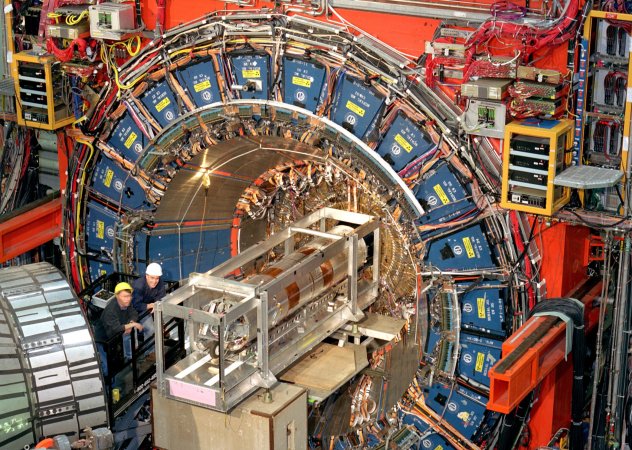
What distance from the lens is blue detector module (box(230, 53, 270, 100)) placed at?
1073cm

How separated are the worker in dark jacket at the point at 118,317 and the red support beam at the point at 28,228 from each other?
1492 mm

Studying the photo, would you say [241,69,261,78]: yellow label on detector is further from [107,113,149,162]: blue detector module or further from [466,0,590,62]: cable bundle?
[466,0,590,62]: cable bundle

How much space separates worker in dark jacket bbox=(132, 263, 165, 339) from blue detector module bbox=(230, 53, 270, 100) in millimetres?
1795

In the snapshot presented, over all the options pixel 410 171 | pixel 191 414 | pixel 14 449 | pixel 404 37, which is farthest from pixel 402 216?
pixel 14 449

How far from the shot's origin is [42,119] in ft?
39.1

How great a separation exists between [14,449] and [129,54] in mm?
3863

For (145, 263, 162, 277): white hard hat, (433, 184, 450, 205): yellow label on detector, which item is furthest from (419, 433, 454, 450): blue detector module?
(145, 263, 162, 277): white hard hat

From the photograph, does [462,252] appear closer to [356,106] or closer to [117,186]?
[356,106]

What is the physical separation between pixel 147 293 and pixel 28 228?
1604mm

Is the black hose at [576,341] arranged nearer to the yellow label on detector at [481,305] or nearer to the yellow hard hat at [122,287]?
the yellow label on detector at [481,305]

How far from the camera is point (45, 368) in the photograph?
30.2ft

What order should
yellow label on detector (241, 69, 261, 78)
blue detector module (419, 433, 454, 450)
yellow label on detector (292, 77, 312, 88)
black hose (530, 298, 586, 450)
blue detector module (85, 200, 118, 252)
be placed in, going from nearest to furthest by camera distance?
1. black hose (530, 298, 586, 450)
2. yellow label on detector (292, 77, 312, 88)
3. blue detector module (419, 433, 454, 450)
4. yellow label on detector (241, 69, 261, 78)
5. blue detector module (85, 200, 118, 252)

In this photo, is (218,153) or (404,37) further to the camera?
(218,153)

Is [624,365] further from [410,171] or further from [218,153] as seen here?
[218,153]
